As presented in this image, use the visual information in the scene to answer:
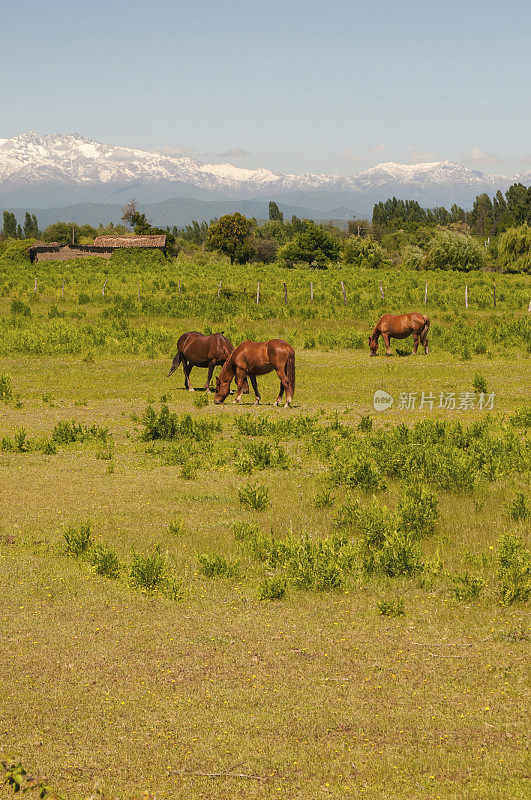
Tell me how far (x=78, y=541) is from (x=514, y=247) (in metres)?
70.8

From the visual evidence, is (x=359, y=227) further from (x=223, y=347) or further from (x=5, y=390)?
(x=5, y=390)

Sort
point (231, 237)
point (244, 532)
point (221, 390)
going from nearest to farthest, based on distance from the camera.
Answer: point (244, 532) < point (221, 390) < point (231, 237)

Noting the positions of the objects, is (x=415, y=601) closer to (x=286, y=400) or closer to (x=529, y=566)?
(x=529, y=566)

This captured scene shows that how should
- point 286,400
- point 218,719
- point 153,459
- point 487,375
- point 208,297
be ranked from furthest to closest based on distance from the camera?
point 208,297 < point 487,375 < point 286,400 < point 153,459 < point 218,719

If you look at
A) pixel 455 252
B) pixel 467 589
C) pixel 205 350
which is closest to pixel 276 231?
pixel 455 252

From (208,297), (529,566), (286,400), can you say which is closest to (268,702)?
(529,566)

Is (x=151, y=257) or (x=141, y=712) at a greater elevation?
(x=151, y=257)

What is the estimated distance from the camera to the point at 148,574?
7.66m

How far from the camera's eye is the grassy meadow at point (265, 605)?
15.7 feet

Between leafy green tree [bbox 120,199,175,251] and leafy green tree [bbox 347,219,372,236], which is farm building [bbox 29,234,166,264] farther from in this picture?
leafy green tree [bbox 347,219,372,236]

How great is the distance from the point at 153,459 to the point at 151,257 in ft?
203

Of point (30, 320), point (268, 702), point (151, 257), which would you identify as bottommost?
point (268, 702)

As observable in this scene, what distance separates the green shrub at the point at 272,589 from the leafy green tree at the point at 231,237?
98.0 meters

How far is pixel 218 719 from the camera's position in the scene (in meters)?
5.24
